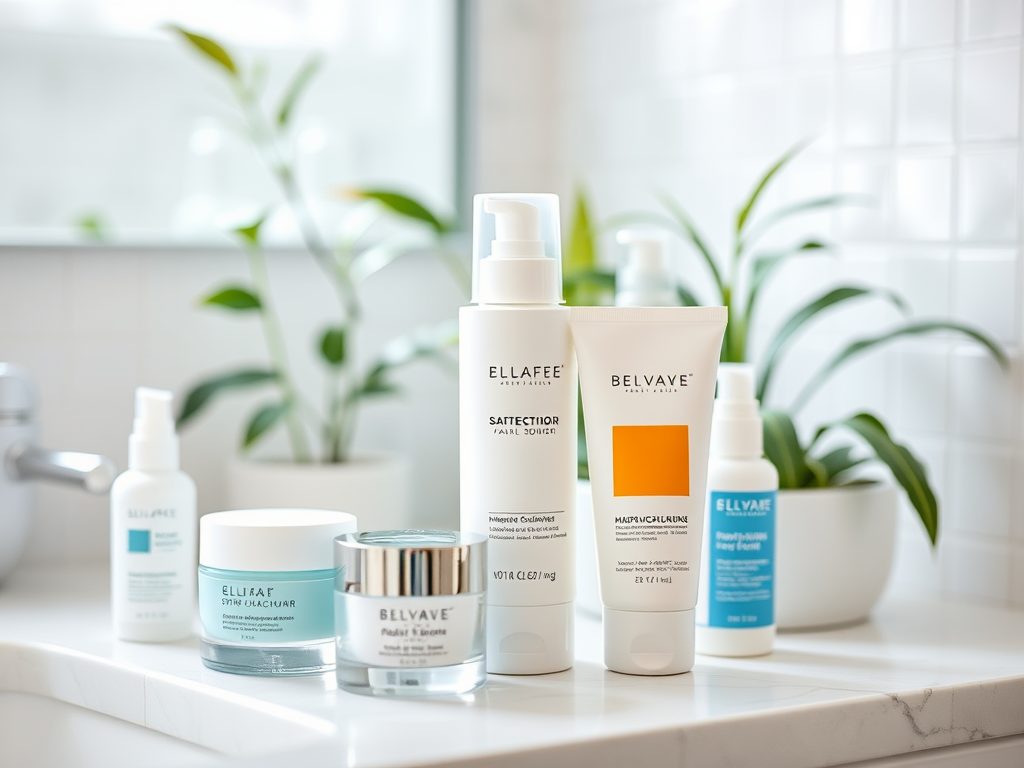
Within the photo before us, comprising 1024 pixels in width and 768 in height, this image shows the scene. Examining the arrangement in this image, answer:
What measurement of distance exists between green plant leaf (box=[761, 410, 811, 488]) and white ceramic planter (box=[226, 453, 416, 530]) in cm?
40

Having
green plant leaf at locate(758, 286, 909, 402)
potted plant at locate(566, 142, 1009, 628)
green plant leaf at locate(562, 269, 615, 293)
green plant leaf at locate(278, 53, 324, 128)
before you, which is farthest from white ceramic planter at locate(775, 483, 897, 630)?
green plant leaf at locate(278, 53, 324, 128)

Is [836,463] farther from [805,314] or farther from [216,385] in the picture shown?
[216,385]

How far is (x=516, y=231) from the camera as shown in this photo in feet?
2.18

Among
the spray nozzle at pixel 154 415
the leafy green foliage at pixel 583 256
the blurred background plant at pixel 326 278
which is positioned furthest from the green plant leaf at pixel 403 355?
the spray nozzle at pixel 154 415

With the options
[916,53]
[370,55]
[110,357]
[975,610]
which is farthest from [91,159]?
[975,610]

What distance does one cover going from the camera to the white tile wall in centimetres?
90

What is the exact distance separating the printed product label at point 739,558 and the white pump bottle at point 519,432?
0.34 feet

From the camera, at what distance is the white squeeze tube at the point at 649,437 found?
660 mm

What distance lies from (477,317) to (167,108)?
613 millimetres

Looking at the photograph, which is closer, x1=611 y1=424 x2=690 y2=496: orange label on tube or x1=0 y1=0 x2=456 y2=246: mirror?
x1=611 y1=424 x2=690 y2=496: orange label on tube

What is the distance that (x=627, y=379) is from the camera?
660mm

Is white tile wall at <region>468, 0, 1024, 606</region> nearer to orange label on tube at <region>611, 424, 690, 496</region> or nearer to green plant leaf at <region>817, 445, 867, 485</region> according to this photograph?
green plant leaf at <region>817, 445, 867, 485</region>

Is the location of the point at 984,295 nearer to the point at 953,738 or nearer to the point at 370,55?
the point at 953,738

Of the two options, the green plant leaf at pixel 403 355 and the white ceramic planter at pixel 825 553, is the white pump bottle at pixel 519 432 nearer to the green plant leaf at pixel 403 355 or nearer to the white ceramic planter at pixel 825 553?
the white ceramic planter at pixel 825 553
